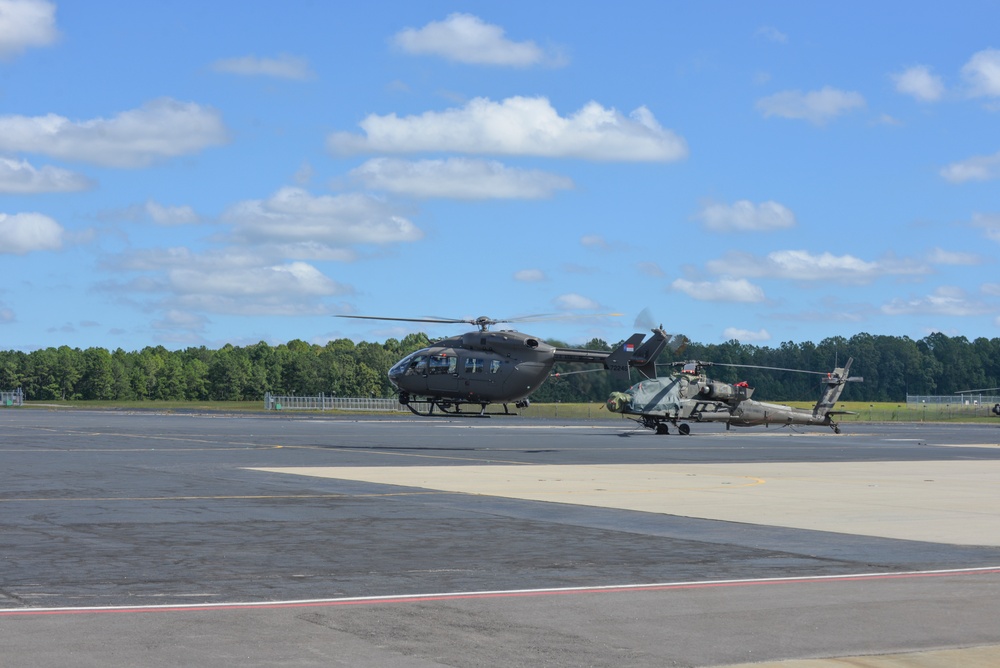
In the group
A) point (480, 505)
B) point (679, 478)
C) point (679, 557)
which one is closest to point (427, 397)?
point (679, 478)

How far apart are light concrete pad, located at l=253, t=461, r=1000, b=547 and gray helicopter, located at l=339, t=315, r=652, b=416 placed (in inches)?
318

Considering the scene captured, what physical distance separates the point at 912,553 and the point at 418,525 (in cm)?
929

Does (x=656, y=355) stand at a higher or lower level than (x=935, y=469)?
higher

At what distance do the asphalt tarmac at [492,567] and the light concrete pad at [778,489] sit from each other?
0.48 feet

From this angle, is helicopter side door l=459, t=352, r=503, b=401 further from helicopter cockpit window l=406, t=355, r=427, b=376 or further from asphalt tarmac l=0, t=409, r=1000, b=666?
asphalt tarmac l=0, t=409, r=1000, b=666

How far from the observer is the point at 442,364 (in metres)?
53.3

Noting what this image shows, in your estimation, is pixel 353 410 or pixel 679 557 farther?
pixel 353 410

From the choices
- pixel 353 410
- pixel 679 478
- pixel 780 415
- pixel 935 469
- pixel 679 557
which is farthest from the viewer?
pixel 353 410

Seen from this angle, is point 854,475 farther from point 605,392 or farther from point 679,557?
point 605,392

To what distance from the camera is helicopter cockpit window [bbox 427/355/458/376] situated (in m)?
53.1

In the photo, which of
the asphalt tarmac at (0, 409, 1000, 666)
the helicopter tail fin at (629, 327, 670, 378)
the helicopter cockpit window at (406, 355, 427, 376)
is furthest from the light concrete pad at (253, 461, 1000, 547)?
the helicopter cockpit window at (406, 355, 427, 376)

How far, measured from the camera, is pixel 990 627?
44.7ft

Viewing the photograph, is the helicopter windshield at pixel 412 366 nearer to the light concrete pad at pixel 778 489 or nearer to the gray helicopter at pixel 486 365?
the gray helicopter at pixel 486 365

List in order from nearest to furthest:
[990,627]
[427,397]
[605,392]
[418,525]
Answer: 1. [990,627]
2. [418,525]
3. [427,397]
4. [605,392]
